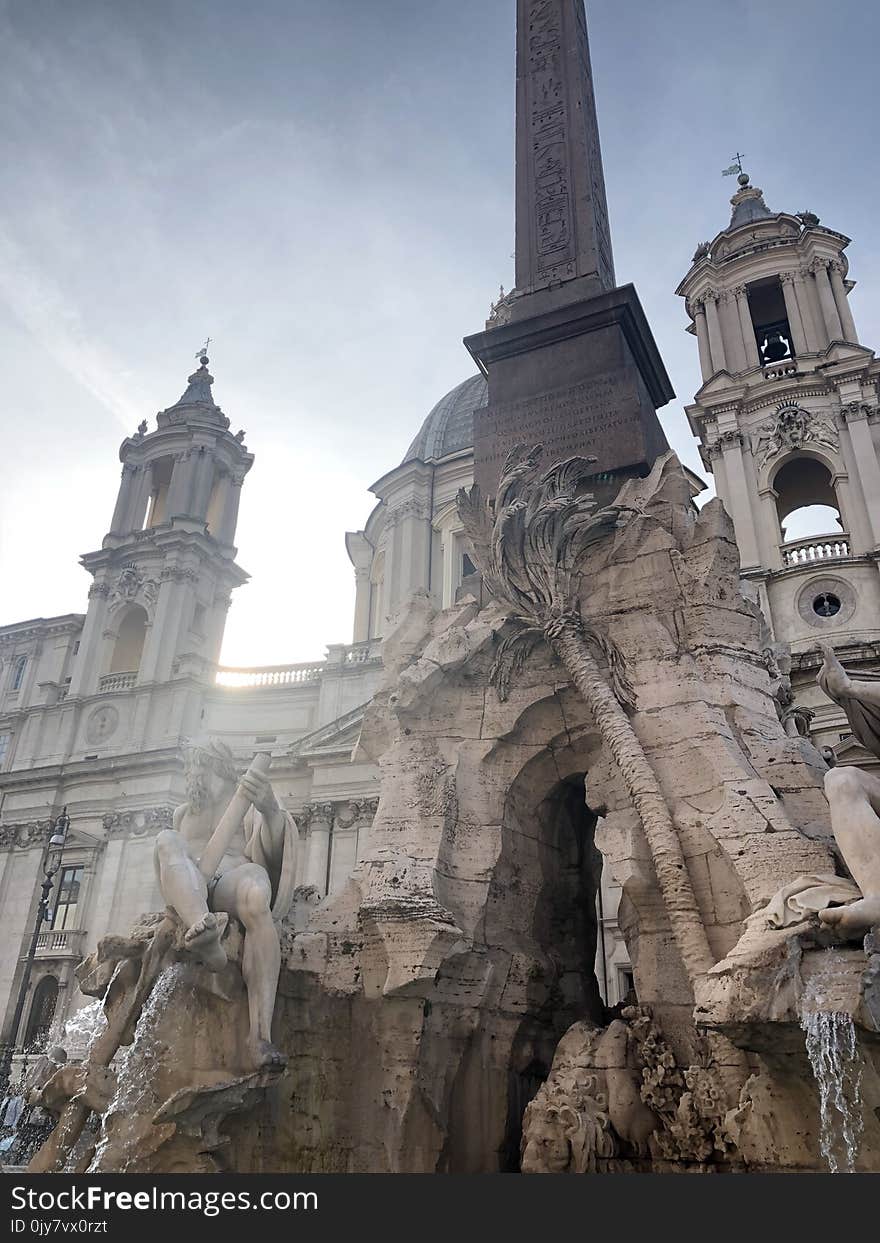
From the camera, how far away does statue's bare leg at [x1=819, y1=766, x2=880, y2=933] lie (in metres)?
3.90

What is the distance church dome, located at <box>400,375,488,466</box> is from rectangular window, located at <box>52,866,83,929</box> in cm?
2095

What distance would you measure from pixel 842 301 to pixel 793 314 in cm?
138

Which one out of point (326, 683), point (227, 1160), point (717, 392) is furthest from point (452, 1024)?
point (326, 683)

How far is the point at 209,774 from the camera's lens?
21.0 feet

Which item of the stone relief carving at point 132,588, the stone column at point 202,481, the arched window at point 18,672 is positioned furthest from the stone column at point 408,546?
the arched window at point 18,672

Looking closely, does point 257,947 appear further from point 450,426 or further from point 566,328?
point 450,426

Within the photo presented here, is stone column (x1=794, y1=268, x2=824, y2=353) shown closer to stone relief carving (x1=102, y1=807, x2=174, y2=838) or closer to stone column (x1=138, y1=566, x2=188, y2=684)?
stone column (x1=138, y1=566, x2=188, y2=684)

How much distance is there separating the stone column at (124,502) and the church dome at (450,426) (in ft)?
37.2

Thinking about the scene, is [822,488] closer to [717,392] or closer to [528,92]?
[717,392]

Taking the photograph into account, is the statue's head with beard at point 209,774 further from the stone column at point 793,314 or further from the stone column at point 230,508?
the stone column at point 230,508

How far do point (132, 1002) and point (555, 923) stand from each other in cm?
295

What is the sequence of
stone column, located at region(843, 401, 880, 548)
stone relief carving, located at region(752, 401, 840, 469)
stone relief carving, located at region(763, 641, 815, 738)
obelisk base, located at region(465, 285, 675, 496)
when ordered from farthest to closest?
stone relief carving, located at region(752, 401, 840, 469)
stone column, located at region(843, 401, 880, 548)
obelisk base, located at region(465, 285, 675, 496)
stone relief carving, located at region(763, 641, 815, 738)

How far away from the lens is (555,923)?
6.74 metres

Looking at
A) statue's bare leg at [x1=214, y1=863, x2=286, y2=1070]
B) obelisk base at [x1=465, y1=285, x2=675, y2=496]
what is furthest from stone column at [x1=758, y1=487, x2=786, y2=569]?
statue's bare leg at [x1=214, y1=863, x2=286, y2=1070]
